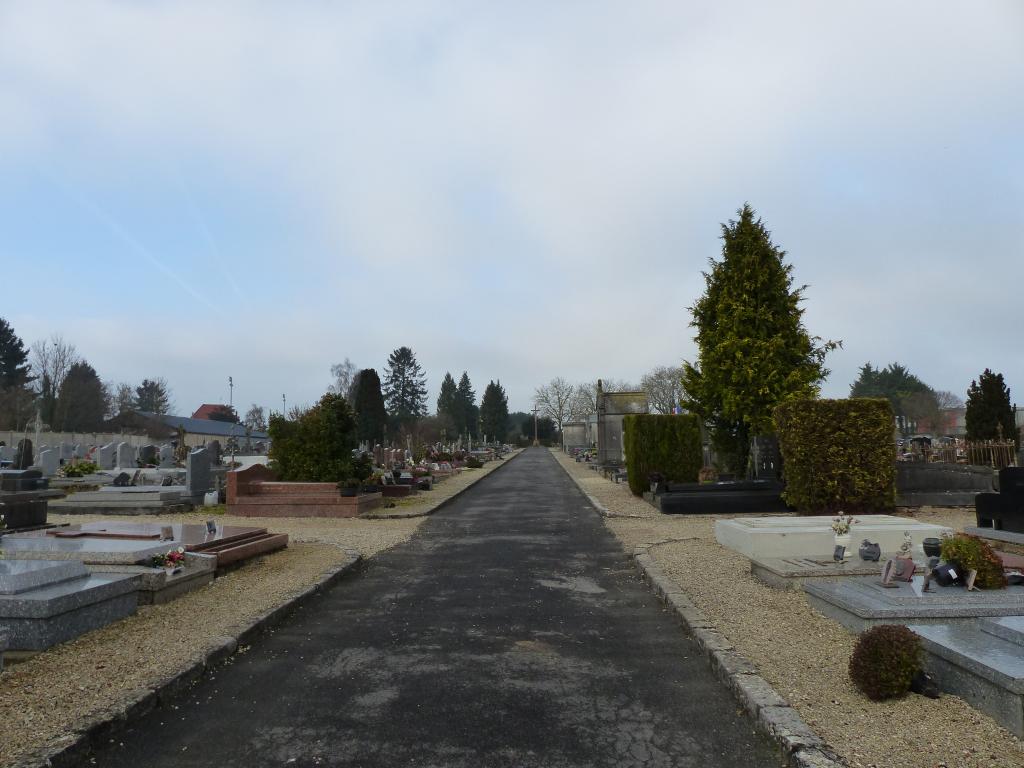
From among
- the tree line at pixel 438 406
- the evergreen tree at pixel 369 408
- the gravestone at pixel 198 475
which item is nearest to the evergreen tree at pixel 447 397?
the tree line at pixel 438 406

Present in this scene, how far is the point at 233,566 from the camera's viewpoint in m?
8.68

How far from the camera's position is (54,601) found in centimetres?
516

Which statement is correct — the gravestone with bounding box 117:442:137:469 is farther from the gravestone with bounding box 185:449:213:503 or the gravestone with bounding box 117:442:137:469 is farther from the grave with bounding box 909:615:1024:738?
the grave with bounding box 909:615:1024:738

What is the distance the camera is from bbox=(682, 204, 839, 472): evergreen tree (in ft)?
59.2

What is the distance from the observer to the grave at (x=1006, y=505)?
9.34m

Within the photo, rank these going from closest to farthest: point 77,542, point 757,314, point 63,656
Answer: point 63,656
point 77,542
point 757,314

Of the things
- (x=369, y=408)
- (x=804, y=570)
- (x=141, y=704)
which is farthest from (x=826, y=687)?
(x=369, y=408)

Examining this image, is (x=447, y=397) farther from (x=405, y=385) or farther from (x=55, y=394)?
(x=55, y=394)

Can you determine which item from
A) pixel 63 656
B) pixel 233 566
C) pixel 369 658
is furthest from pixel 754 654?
pixel 233 566

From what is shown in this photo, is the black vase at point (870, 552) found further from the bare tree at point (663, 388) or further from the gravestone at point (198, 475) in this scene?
the bare tree at point (663, 388)

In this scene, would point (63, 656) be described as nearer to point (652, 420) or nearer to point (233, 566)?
point (233, 566)

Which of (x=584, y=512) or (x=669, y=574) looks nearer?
(x=669, y=574)

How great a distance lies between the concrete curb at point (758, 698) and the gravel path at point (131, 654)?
12.6 ft

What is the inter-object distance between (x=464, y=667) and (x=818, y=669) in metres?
2.53
